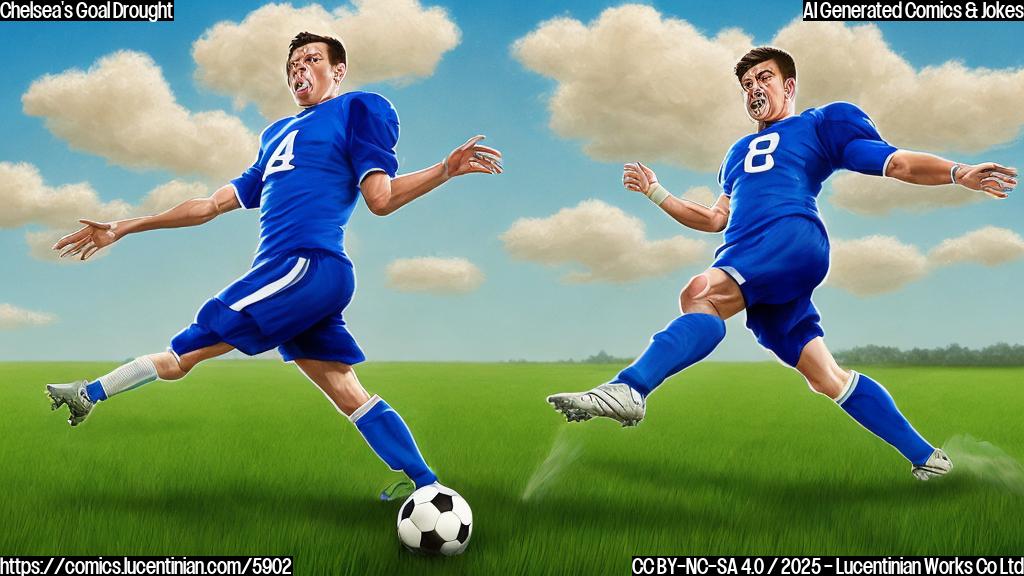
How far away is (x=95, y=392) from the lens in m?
4.52

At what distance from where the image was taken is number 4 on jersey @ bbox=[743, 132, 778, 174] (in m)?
4.79

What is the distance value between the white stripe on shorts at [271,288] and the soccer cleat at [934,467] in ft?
14.2

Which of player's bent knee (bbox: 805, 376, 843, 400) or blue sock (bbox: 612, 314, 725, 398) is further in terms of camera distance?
player's bent knee (bbox: 805, 376, 843, 400)

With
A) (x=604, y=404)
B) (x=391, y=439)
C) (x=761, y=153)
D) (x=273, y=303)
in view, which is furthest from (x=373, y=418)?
(x=761, y=153)

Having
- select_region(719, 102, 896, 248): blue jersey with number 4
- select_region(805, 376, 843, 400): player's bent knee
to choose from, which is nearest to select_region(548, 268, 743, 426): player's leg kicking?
select_region(719, 102, 896, 248): blue jersey with number 4

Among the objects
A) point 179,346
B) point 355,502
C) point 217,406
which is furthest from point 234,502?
point 217,406

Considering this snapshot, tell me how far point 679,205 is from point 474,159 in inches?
67.9

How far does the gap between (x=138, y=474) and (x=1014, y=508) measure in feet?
19.3

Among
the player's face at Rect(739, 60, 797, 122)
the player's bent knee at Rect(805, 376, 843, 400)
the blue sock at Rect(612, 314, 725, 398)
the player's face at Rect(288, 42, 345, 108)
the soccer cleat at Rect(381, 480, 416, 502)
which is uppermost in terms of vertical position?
the player's face at Rect(739, 60, 797, 122)

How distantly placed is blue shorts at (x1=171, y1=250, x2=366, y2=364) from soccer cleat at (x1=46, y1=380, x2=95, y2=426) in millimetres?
570

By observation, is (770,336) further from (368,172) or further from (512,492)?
(368,172)

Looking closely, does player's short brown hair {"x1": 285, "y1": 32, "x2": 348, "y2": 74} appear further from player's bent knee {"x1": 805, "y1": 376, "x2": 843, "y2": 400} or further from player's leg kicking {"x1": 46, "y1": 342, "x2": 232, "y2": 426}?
player's bent knee {"x1": 805, "y1": 376, "x2": 843, "y2": 400}

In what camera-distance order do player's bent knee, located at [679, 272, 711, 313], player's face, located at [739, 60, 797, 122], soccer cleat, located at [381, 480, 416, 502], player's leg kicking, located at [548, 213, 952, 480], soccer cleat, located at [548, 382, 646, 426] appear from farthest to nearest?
1. player's face, located at [739, 60, 797, 122]
2. soccer cleat, located at [381, 480, 416, 502]
3. player's bent knee, located at [679, 272, 711, 313]
4. player's leg kicking, located at [548, 213, 952, 480]
5. soccer cleat, located at [548, 382, 646, 426]

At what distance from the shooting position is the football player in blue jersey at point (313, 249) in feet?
14.5
